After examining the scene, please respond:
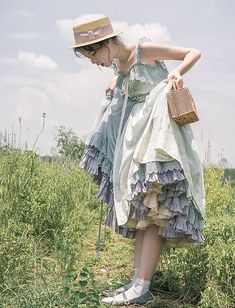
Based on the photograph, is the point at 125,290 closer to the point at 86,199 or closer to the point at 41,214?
the point at 41,214

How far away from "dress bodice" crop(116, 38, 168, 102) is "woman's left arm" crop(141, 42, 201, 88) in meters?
0.04

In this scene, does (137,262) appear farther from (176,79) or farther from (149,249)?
(176,79)

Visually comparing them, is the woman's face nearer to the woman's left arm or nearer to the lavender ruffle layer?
the woman's left arm

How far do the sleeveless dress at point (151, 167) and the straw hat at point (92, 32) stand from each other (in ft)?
0.60

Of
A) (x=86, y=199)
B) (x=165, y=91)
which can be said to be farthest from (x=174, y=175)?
(x=86, y=199)

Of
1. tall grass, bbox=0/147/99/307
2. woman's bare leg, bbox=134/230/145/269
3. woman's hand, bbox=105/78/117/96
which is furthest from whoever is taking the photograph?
woman's hand, bbox=105/78/117/96

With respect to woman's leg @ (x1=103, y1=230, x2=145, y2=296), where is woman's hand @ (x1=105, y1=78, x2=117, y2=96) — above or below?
above

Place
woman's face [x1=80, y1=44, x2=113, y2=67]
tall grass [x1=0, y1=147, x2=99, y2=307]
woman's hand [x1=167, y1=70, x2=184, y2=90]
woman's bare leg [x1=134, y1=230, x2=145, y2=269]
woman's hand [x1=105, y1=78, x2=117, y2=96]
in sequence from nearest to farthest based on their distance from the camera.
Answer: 1. tall grass [x1=0, y1=147, x2=99, y2=307]
2. woman's hand [x1=167, y1=70, x2=184, y2=90]
3. woman's face [x1=80, y1=44, x2=113, y2=67]
4. woman's bare leg [x1=134, y1=230, x2=145, y2=269]
5. woman's hand [x1=105, y1=78, x2=117, y2=96]

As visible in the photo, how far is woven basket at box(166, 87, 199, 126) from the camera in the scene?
9.93 feet

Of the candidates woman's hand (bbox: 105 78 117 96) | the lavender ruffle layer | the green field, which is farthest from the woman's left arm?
the green field

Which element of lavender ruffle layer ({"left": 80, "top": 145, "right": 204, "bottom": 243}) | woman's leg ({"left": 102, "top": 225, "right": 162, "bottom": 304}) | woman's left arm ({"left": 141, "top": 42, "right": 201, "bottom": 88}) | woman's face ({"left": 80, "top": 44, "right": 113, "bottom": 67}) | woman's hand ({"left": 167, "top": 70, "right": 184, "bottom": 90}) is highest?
woman's left arm ({"left": 141, "top": 42, "right": 201, "bottom": 88})

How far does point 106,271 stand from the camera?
13.2ft

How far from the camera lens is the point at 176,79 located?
3.12 m

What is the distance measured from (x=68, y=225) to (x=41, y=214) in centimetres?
27
